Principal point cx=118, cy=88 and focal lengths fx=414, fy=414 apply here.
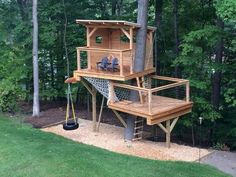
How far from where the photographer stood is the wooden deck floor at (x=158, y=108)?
39.4ft

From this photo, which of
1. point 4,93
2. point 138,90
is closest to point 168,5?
point 138,90

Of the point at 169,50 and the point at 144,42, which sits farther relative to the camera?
the point at 169,50

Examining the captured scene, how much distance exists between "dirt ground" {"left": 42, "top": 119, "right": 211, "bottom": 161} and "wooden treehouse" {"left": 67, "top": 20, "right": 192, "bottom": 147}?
0.44 m

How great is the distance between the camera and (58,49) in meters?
18.9

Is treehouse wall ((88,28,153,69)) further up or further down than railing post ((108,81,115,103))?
further up

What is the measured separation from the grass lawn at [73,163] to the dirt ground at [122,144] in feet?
3.17

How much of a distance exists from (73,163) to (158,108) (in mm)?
3659

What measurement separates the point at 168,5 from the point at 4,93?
7.84 metres

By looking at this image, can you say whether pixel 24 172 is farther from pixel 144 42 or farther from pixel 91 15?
pixel 91 15

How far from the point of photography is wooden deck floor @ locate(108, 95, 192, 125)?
12008 millimetres

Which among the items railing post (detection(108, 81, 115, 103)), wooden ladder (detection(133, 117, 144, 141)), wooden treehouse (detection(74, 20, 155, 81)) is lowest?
wooden ladder (detection(133, 117, 144, 141))

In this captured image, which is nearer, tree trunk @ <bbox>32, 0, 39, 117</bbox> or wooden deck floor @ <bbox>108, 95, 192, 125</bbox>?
wooden deck floor @ <bbox>108, 95, 192, 125</bbox>

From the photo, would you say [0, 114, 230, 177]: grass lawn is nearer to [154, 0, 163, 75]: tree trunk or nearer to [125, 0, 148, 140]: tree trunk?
[125, 0, 148, 140]: tree trunk

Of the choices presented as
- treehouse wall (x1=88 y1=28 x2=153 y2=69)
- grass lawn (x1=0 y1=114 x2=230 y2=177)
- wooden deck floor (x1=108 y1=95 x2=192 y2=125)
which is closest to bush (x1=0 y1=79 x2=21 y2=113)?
treehouse wall (x1=88 y1=28 x2=153 y2=69)
